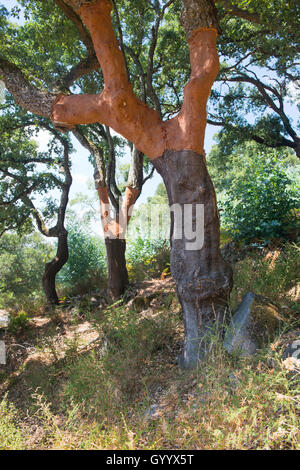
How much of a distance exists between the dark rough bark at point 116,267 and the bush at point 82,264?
2.15 m

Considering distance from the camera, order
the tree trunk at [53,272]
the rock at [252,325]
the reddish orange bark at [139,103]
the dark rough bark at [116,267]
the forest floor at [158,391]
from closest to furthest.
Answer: the forest floor at [158,391] < the rock at [252,325] < the reddish orange bark at [139,103] < the dark rough bark at [116,267] < the tree trunk at [53,272]

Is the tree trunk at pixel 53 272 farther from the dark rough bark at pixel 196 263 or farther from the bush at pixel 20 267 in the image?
the dark rough bark at pixel 196 263

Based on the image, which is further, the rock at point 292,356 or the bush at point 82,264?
the bush at point 82,264

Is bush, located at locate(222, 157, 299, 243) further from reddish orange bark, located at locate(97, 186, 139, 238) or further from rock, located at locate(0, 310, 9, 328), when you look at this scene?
rock, located at locate(0, 310, 9, 328)

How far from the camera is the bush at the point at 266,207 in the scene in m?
6.90

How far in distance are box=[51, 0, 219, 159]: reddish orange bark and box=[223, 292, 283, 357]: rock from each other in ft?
6.08

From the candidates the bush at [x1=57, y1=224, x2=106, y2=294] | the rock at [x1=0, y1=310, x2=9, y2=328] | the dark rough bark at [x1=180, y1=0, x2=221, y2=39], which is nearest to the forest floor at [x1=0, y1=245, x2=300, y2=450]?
the rock at [x1=0, y1=310, x2=9, y2=328]

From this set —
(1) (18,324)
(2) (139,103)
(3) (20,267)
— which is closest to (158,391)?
(2) (139,103)

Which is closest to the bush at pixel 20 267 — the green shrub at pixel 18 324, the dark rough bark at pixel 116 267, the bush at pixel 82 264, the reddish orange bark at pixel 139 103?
the bush at pixel 82 264

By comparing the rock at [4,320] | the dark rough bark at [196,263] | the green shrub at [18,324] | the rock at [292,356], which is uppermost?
the dark rough bark at [196,263]

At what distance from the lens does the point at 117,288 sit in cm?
732

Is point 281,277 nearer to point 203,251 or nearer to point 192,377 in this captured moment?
point 203,251
